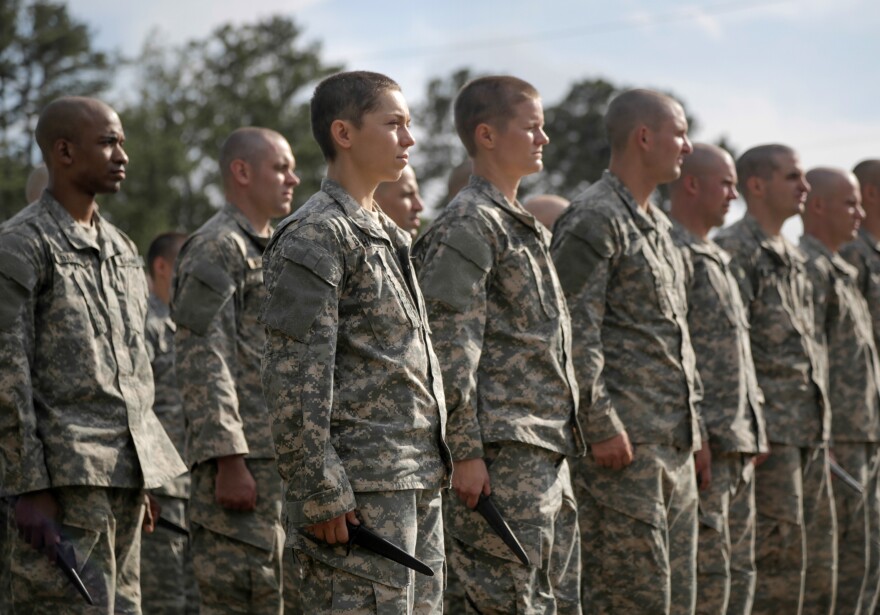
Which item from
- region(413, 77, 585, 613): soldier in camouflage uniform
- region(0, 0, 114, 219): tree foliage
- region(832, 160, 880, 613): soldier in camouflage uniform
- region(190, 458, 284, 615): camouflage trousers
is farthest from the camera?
region(0, 0, 114, 219): tree foliage

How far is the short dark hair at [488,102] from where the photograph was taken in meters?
5.86

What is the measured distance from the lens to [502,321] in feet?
18.2

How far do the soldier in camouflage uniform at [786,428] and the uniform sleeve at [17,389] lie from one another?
4.42m

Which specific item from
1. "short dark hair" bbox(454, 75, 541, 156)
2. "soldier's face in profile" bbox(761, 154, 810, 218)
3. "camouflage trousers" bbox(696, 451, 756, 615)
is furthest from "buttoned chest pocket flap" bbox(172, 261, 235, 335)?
"soldier's face in profile" bbox(761, 154, 810, 218)

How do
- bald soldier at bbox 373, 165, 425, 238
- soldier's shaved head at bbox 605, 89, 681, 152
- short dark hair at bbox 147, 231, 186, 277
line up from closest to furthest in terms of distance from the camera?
soldier's shaved head at bbox 605, 89, 681, 152 < bald soldier at bbox 373, 165, 425, 238 < short dark hair at bbox 147, 231, 186, 277

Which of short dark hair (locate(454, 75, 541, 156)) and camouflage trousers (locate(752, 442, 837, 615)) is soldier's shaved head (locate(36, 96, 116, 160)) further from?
camouflage trousers (locate(752, 442, 837, 615))

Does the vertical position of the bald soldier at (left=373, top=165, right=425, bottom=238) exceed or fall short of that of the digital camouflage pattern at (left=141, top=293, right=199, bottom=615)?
it exceeds it

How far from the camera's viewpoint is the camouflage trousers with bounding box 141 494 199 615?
25.6 feet

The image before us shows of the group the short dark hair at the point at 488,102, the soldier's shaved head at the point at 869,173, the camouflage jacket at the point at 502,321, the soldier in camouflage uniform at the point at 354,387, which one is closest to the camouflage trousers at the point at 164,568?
the camouflage jacket at the point at 502,321

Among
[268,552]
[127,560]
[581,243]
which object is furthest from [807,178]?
[127,560]

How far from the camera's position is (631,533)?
20.2ft

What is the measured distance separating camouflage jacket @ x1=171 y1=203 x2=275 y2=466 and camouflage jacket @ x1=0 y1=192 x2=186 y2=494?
510 mm

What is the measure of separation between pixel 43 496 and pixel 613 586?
2.64 m

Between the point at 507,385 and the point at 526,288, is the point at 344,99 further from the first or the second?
the point at 507,385
